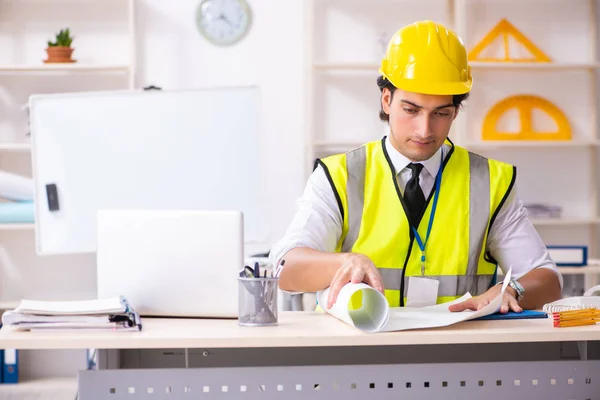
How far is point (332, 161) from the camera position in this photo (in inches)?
94.8

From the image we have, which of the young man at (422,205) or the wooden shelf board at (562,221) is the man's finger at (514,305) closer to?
the young man at (422,205)

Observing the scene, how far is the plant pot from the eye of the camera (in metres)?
4.68

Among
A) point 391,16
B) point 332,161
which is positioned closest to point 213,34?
point 391,16

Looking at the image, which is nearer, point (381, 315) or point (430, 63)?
point (381, 315)

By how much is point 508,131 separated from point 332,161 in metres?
2.89

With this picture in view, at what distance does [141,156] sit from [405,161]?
2.20m

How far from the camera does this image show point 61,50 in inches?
184

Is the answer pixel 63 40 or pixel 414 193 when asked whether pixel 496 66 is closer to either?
pixel 63 40

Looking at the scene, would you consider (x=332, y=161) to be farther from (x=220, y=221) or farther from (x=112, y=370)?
(x=112, y=370)

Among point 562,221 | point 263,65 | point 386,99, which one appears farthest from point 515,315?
point 263,65

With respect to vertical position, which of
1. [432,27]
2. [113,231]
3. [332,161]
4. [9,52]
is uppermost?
[9,52]

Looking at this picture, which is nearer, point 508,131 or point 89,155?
point 89,155

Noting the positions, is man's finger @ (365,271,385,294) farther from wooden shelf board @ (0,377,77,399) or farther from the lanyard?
wooden shelf board @ (0,377,77,399)

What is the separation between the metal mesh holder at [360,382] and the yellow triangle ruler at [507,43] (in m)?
3.26
